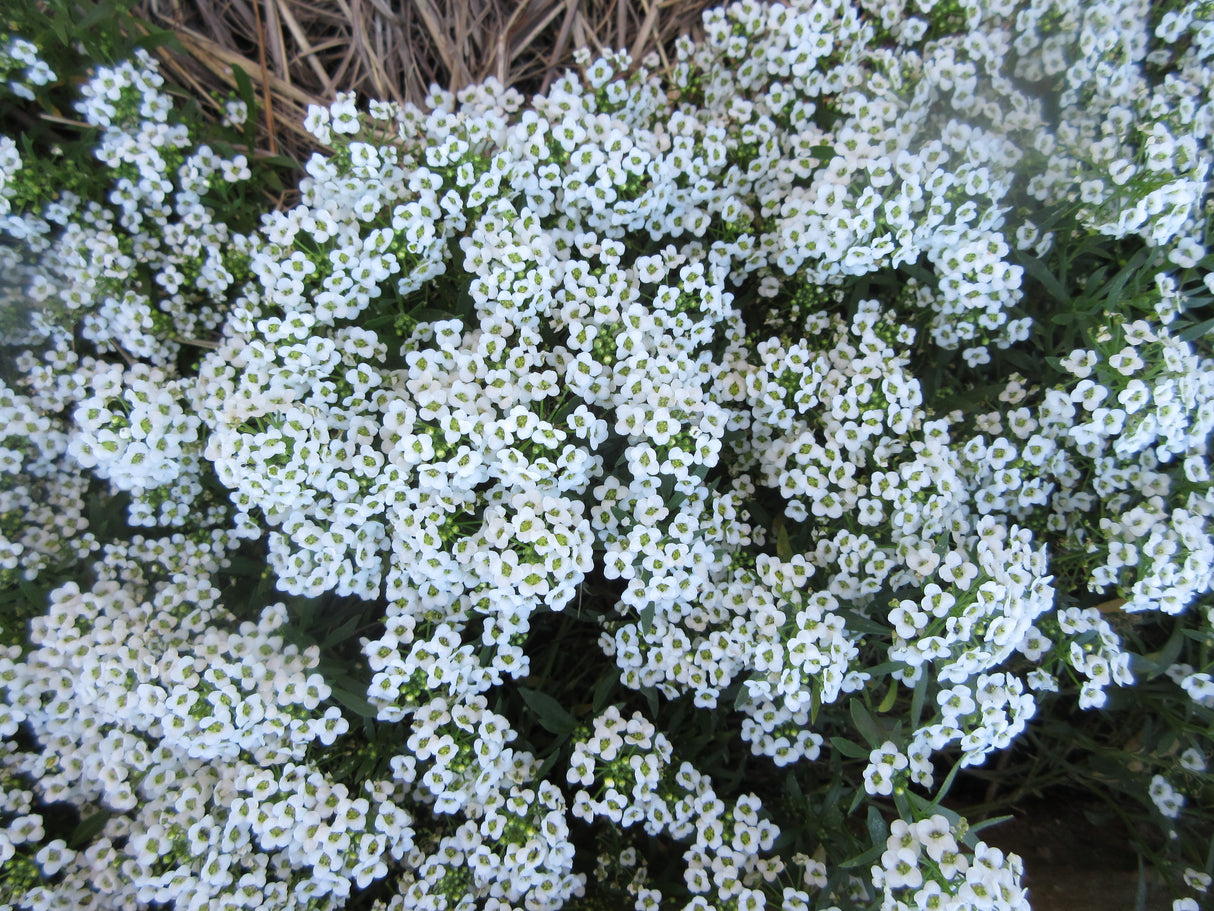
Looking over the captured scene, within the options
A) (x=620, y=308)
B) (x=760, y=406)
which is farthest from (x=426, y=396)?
(x=760, y=406)

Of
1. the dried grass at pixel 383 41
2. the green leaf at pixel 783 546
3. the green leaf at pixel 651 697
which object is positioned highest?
the dried grass at pixel 383 41

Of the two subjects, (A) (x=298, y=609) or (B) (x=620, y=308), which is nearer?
(B) (x=620, y=308)

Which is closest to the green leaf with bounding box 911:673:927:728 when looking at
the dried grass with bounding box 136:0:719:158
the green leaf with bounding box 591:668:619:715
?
the green leaf with bounding box 591:668:619:715

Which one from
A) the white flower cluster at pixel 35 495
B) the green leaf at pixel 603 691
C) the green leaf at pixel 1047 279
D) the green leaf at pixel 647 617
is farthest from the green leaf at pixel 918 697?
the white flower cluster at pixel 35 495

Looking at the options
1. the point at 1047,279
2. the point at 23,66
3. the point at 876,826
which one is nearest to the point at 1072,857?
the point at 876,826

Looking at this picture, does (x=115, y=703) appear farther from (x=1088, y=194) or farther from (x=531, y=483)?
(x=1088, y=194)

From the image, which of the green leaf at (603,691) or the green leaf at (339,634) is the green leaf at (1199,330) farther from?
the green leaf at (339,634)

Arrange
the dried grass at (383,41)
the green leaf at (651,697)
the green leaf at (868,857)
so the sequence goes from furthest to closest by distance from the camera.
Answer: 1. the dried grass at (383,41)
2. the green leaf at (651,697)
3. the green leaf at (868,857)

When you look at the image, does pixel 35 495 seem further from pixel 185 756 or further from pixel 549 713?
pixel 549 713
